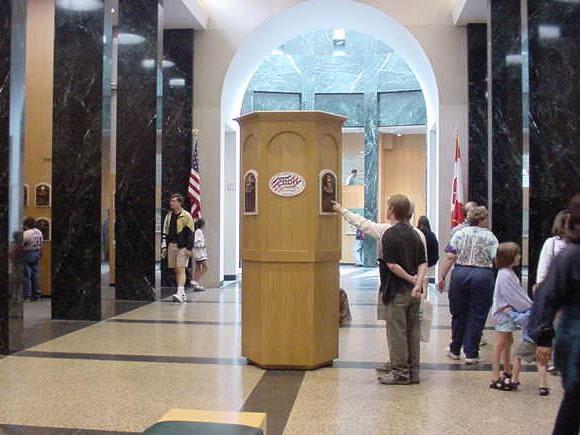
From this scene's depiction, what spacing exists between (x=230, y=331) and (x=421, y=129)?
13885 millimetres

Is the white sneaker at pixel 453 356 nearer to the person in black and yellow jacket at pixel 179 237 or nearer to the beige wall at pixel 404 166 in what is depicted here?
the person in black and yellow jacket at pixel 179 237

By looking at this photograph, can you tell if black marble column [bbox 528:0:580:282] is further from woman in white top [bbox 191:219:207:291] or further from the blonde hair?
woman in white top [bbox 191:219:207:291]

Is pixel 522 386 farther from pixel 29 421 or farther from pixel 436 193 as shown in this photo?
pixel 436 193

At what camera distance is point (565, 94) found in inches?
314

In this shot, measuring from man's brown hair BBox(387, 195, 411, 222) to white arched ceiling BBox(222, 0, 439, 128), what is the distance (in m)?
7.91

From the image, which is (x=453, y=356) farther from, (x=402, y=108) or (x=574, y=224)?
(x=402, y=108)

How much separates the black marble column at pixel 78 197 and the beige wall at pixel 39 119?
3.47 metres

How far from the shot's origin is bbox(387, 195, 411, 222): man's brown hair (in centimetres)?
553

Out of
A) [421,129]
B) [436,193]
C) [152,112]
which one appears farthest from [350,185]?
[152,112]

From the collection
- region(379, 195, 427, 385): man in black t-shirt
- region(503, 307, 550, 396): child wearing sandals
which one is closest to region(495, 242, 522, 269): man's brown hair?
region(503, 307, 550, 396): child wearing sandals

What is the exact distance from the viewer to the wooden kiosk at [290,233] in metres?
5.83

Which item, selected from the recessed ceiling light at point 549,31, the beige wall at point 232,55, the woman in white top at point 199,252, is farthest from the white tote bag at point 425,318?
the beige wall at point 232,55

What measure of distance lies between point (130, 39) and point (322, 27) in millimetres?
4439

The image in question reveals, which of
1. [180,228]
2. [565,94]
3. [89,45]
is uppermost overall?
[89,45]
